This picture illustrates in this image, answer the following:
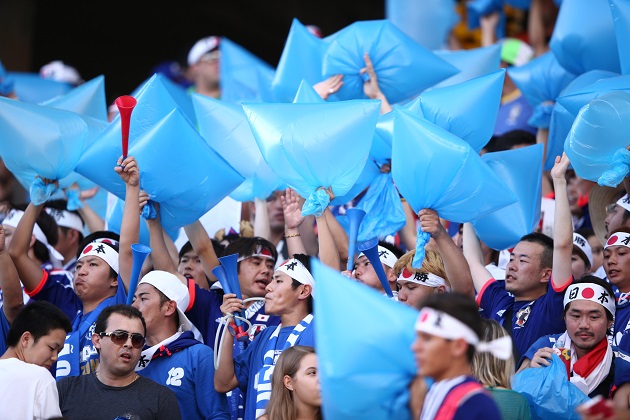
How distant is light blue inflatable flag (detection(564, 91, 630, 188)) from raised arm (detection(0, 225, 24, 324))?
3022 millimetres

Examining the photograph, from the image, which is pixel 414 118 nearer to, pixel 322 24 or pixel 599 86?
pixel 599 86

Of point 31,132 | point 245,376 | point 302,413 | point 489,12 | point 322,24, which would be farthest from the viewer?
point 322,24

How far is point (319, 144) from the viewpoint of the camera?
4895mm

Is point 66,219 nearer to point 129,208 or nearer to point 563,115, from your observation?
point 129,208

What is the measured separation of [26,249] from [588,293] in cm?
312

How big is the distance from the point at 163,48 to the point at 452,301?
9.94 meters

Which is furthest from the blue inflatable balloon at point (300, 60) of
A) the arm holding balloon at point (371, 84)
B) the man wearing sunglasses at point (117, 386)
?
the man wearing sunglasses at point (117, 386)

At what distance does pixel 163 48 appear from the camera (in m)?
12.7

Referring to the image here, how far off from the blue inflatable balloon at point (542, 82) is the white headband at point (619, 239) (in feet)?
5.18

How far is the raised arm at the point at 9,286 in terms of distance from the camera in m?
5.43

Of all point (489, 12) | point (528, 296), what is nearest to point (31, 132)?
point (528, 296)

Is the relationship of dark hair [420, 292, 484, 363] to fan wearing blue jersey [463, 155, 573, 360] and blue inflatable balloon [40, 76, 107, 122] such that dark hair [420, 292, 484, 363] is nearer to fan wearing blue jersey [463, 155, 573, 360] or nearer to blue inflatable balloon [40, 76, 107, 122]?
fan wearing blue jersey [463, 155, 573, 360]

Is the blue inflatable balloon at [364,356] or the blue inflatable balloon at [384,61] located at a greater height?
the blue inflatable balloon at [384,61]

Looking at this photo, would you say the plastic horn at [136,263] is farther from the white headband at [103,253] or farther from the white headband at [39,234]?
the white headband at [39,234]
